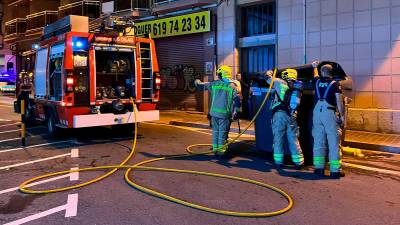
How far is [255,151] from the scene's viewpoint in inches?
370

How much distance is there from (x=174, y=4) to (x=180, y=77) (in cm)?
290

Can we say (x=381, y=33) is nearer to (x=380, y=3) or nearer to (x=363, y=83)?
(x=380, y=3)

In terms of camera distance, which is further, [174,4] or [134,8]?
[134,8]

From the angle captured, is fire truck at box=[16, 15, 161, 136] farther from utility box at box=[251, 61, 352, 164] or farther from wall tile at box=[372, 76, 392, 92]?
wall tile at box=[372, 76, 392, 92]

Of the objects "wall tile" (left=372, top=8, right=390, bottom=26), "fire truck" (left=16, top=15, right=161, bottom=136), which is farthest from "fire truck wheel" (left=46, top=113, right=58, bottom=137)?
"wall tile" (left=372, top=8, right=390, bottom=26)

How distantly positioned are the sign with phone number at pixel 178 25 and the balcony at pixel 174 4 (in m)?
0.33

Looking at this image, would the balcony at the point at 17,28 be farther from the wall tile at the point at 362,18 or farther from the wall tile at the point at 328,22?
the wall tile at the point at 362,18

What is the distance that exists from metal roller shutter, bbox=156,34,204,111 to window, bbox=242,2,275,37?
2.17 meters

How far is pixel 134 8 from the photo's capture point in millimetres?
20484

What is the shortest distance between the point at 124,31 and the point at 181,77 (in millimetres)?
7696

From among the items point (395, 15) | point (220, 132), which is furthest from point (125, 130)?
point (395, 15)

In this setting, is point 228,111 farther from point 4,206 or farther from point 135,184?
point 4,206

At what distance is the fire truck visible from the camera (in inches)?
408

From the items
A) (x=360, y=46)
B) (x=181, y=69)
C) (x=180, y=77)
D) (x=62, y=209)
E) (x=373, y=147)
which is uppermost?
(x=360, y=46)
